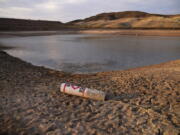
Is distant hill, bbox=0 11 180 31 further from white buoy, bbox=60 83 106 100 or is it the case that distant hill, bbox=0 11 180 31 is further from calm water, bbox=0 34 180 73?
white buoy, bbox=60 83 106 100

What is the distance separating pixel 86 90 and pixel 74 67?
4.85 m

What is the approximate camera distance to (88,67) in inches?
333

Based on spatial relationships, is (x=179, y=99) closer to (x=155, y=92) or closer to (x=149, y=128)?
(x=155, y=92)

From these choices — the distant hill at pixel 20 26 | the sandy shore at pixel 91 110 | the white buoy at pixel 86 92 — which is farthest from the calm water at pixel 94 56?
the distant hill at pixel 20 26

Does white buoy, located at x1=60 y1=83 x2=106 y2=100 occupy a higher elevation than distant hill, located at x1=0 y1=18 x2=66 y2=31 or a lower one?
lower

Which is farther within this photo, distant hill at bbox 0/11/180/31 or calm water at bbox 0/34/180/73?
distant hill at bbox 0/11/180/31

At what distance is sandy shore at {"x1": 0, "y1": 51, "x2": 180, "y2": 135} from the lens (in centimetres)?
269

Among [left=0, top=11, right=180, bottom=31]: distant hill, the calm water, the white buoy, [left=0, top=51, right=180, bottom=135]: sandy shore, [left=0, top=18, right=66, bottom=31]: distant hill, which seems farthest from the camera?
[left=0, top=11, right=180, bottom=31]: distant hill

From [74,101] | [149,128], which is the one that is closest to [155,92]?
[149,128]

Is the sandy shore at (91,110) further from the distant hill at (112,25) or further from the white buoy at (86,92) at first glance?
the distant hill at (112,25)

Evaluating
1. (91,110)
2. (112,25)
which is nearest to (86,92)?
(91,110)

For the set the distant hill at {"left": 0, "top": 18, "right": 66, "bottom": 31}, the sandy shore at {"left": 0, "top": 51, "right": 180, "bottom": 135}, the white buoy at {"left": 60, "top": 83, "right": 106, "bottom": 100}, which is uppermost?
Result: the distant hill at {"left": 0, "top": 18, "right": 66, "bottom": 31}

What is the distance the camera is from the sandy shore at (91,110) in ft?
8.83

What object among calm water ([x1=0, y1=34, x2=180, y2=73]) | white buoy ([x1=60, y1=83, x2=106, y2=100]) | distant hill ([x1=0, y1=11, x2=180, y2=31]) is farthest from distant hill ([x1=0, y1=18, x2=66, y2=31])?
white buoy ([x1=60, y1=83, x2=106, y2=100])
